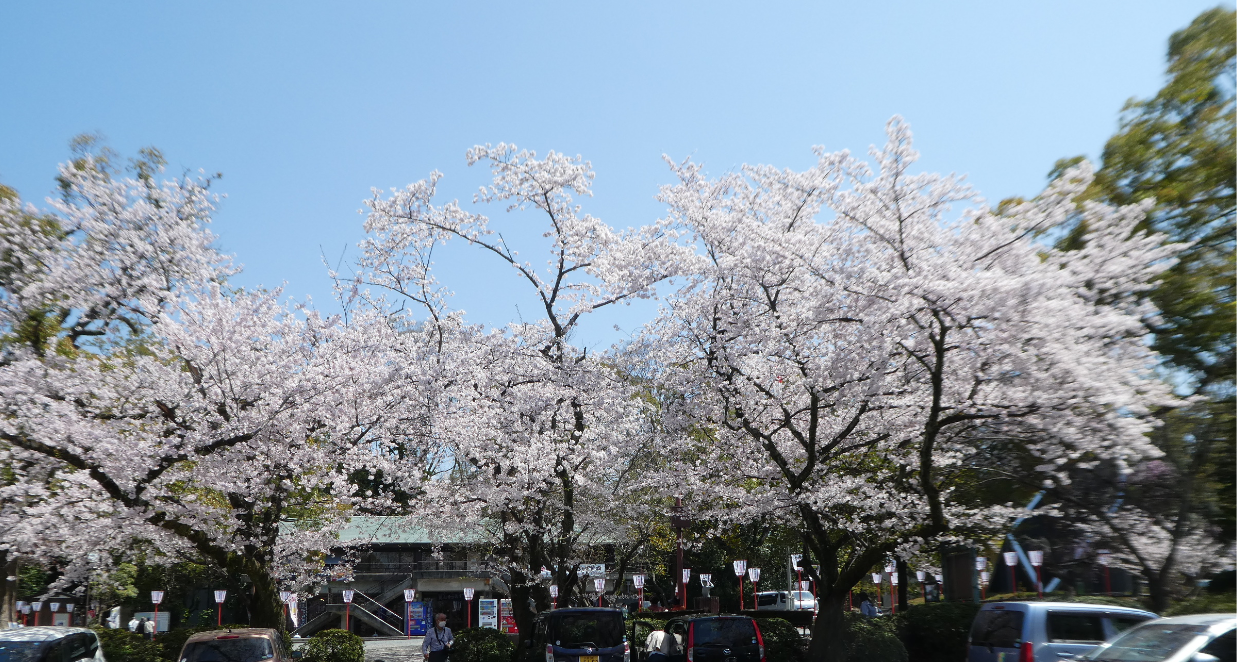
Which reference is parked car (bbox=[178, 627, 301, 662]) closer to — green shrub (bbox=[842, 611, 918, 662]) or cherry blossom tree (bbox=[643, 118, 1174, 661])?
cherry blossom tree (bbox=[643, 118, 1174, 661])

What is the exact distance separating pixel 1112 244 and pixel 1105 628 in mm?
5434

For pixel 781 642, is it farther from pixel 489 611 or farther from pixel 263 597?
pixel 489 611

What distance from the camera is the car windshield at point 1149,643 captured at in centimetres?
755

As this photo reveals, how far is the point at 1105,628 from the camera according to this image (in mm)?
10297

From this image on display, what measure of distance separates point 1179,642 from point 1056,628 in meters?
2.80

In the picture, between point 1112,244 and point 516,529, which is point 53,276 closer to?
point 516,529

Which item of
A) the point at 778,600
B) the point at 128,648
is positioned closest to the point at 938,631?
the point at 128,648

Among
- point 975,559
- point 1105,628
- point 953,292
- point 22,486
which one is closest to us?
point 1105,628

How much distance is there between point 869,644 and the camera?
15570 millimetres

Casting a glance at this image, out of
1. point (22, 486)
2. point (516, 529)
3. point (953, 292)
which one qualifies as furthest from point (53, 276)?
point (953, 292)

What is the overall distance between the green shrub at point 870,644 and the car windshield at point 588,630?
16.8 ft

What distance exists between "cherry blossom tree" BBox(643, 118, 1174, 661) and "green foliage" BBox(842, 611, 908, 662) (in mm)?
356

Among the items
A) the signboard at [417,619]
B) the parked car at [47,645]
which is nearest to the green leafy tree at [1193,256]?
the parked car at [47,645]

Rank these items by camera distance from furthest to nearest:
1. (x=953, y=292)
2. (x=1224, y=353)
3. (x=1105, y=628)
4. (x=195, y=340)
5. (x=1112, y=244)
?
(x=195, y=340)
(x=1224, y=353)
(x=1112, y=244)
(x=953, y=292)
(x=1105, y=628)
